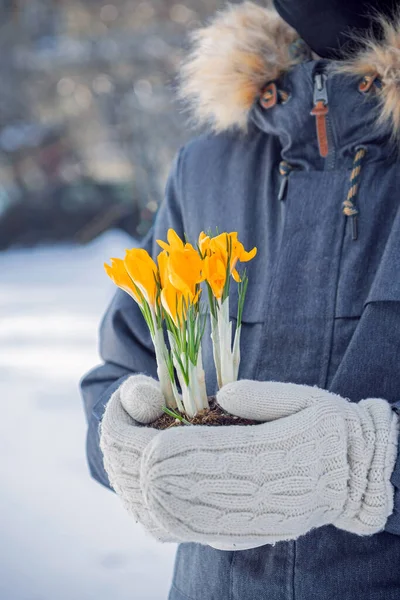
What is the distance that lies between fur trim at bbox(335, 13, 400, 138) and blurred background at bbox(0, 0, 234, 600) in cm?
61

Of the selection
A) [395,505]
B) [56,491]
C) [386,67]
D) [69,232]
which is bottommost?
[69,232]

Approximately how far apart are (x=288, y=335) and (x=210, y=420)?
0.72ft

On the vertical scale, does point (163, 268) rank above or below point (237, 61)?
below

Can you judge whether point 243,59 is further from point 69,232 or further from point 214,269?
point 69,232

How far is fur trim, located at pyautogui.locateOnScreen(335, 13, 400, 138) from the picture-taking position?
90 cm

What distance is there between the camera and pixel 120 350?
1.07 meters

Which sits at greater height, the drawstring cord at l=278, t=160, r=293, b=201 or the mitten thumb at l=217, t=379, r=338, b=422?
the drawstring cord at l=278, t=160, r=293, b=201

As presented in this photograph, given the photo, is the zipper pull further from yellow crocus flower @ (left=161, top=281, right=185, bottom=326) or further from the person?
yellow crocus flower @ (left=161, top=281, right=185, bottom=326)

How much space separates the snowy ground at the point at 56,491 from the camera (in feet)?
6.79

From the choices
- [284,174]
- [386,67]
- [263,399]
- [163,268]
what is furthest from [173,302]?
[386,67]

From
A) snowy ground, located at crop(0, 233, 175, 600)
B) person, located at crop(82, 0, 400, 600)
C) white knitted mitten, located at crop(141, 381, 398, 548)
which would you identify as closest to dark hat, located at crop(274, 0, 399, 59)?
person, located at crop(82, 0, 400, 600)

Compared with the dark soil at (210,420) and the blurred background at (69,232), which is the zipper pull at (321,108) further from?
the blurred background at (69,232)

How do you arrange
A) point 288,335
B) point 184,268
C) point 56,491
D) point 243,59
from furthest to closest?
point 56,491 < point 243,59 < point 288,335 < point 184,268

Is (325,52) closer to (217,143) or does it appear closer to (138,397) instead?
(217,143)
